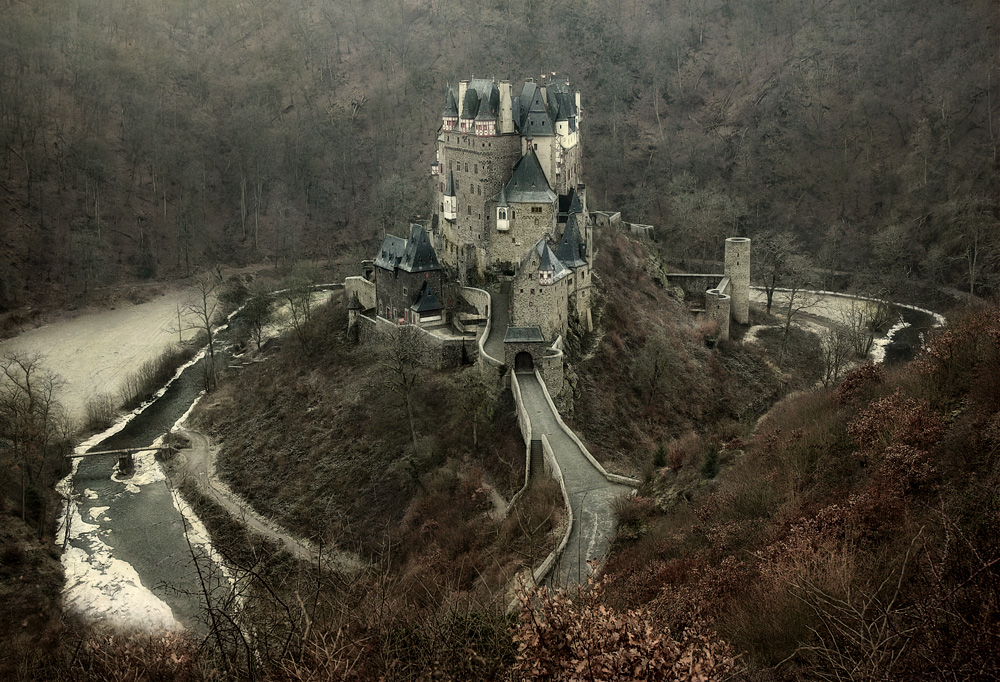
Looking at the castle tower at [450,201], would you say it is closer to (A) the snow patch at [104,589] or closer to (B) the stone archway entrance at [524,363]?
(B) the stone archway entrance at [524,363]

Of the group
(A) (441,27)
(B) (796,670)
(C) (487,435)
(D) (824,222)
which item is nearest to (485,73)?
(A) (441,27)

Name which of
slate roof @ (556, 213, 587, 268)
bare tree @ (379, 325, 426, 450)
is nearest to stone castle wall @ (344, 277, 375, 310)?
bare tree @ (379, 325, 426, 450)

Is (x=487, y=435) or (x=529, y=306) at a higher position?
(x=529, y=306)

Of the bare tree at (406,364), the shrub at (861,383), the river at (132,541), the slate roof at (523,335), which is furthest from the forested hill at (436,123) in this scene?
the shrub at (861,383)

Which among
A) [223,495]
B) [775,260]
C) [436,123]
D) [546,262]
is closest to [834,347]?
[775,260]

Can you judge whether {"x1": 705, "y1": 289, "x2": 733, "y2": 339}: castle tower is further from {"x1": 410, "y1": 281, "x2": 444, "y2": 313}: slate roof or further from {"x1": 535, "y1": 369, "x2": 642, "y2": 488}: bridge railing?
{"x1": 535, "y1": 369, "x2": 642, "y2": 488}: bridge railing

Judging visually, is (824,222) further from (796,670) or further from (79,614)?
(796,670)
